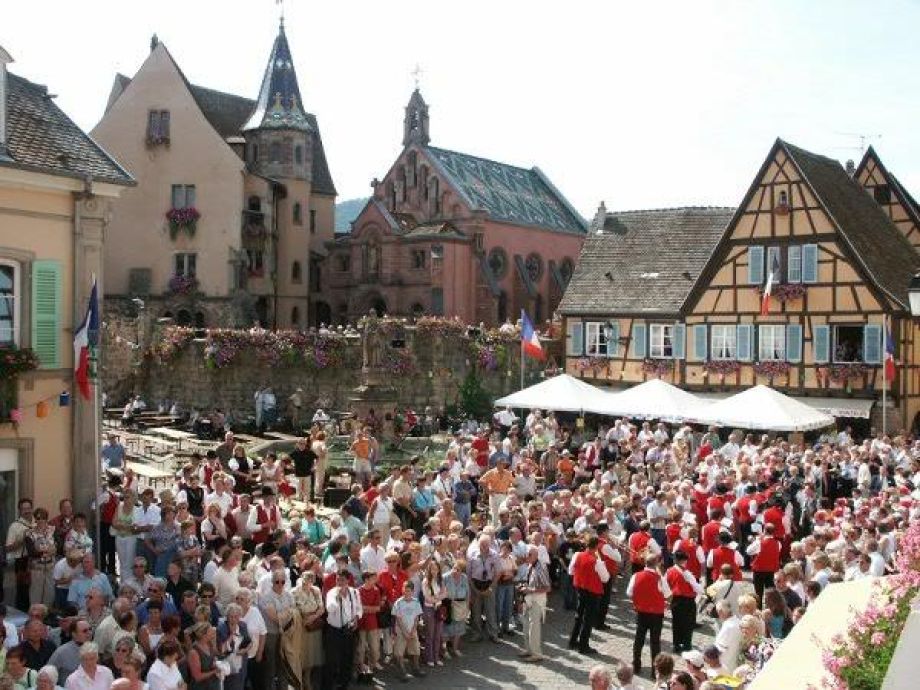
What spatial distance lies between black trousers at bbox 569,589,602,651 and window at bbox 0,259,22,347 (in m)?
9.10

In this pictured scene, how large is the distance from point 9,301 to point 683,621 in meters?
10.7

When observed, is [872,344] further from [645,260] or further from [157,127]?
[157,127]

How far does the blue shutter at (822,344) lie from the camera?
109 ft

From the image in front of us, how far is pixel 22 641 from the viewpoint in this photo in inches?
392

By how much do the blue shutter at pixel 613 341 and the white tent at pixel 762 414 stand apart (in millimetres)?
12001


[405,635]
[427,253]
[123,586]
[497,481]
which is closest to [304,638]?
[405,635]

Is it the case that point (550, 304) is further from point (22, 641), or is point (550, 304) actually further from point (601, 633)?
point (22, 641)

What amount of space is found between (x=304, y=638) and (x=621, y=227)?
31.1m

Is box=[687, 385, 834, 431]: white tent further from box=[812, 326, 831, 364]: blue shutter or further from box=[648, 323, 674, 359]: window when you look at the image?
box=[648, 323, 674, 359]: window

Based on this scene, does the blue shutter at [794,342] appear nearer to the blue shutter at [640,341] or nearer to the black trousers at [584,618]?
the blue shutter at [640,341]

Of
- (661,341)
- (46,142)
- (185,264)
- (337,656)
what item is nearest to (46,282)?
(46,142)

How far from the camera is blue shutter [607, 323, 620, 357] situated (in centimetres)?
3834

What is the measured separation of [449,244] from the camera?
5181 centimetres

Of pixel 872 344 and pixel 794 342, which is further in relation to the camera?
pixel 794 342
